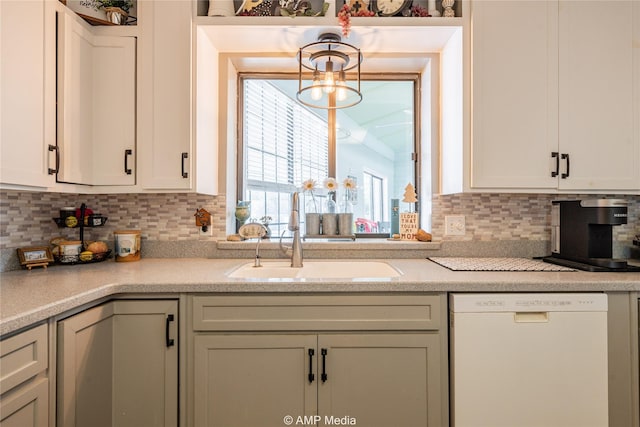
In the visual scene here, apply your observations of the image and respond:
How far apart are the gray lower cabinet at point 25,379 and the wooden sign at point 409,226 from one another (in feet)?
5.75

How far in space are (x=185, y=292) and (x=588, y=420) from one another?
1699mm

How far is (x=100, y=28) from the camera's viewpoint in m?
1.74

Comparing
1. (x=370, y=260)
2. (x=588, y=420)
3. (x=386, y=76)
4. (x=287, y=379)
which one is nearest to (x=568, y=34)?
(x=386, y=76)

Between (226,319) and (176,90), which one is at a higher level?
(176,90)

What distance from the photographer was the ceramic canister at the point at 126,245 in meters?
1.87

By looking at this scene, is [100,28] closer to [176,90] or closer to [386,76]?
[176,90]

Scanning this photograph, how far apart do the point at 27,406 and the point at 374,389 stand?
1.17m

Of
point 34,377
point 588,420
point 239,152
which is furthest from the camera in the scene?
point 239,152

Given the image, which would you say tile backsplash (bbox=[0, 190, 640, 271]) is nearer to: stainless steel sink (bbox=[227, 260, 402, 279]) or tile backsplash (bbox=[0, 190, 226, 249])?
tile backsplash (bbox=[0, 190, 226, 249])

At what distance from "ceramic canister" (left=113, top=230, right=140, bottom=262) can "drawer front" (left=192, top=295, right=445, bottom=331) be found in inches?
27.8

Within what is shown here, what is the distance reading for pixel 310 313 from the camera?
1416 mm

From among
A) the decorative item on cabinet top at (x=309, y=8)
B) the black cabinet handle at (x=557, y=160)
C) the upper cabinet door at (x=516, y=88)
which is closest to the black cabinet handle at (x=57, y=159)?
the decorative item on cabinet top at (x=309, y=8)

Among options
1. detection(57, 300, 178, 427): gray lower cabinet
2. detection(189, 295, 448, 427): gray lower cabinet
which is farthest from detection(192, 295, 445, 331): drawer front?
detection(57, 300, 178, 427): gray lower cabinet

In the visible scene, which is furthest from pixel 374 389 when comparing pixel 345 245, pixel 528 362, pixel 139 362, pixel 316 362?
pixel 139 362
